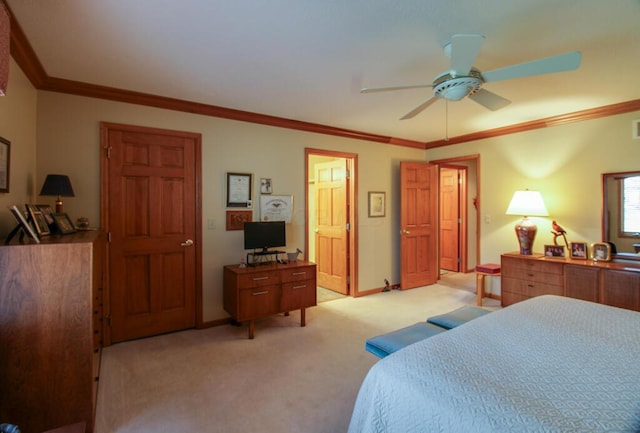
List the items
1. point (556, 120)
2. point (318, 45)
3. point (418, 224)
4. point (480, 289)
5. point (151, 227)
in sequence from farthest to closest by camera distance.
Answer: point (418, 224) < point (480, 289) < point (556, 120) < point (151, 227) < point (318, 45)

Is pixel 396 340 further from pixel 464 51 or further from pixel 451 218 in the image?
pixel 451 218

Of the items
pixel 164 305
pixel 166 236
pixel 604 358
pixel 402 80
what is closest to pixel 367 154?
pixel 402 80

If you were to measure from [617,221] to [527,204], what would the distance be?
0.84 metres

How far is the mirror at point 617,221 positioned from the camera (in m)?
3.30

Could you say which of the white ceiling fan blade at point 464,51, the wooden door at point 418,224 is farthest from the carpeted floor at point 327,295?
the white ceiling fan blade at point 464,51

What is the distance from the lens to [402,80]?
2746 millimetres

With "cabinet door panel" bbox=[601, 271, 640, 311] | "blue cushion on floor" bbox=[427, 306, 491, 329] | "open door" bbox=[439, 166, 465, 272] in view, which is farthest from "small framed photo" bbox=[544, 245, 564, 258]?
"open door" bbox=[439, 166, 465, 272]

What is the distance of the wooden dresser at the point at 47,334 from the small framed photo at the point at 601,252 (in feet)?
15.2

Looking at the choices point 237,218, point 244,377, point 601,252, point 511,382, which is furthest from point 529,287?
point 237,218

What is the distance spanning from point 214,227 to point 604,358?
10.8ft

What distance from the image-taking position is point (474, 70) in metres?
2.03

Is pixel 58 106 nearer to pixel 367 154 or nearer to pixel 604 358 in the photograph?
pixel 367 154

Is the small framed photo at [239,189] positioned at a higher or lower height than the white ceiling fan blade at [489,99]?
lower

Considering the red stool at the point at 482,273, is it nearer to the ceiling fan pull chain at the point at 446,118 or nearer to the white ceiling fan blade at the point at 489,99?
the ceiling fan pull chain at the point at 446,118
